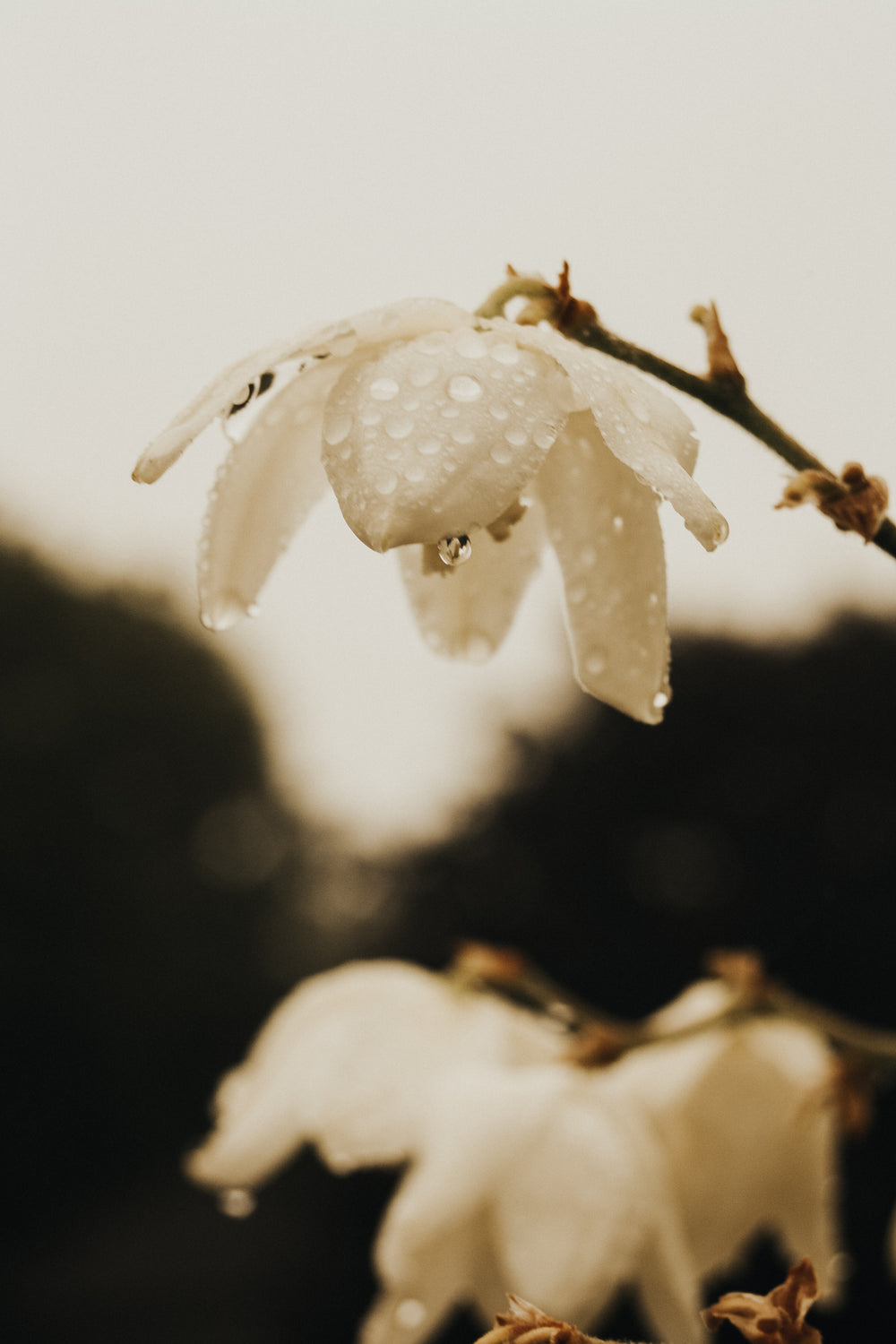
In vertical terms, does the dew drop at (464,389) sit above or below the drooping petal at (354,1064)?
above

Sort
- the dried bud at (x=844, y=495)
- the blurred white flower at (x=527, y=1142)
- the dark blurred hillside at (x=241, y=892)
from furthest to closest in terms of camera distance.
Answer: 1. the dark blurred hillside at (x=241, y=892)
2. the blurred white flower at (x=527, y=1142)
3. the dried bud at (x=844, y=495)

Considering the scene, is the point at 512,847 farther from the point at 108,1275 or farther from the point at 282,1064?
the point at 282,1064

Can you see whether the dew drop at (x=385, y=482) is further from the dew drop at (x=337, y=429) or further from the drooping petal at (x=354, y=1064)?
the drooping petal at (x=354, y=1064)

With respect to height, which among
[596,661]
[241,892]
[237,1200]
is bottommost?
[241,892]

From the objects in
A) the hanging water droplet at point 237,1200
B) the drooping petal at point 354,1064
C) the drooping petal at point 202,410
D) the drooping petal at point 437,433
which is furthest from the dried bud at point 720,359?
the hanging water droplet at point 237,1200

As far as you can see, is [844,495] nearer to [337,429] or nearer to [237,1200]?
[337,429]

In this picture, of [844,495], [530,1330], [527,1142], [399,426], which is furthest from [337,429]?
[527,1142]

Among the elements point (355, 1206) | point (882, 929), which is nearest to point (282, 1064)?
point (882, 929)
